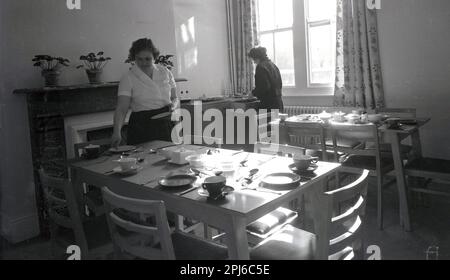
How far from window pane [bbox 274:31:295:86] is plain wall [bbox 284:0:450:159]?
132 cm

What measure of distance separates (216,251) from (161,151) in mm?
980

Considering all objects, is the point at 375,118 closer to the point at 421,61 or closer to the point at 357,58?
the point at 421,61

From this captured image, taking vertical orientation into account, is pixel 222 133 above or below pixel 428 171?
above

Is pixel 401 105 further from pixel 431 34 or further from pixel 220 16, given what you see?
pixel 220 16

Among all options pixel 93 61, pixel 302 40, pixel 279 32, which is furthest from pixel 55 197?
pixel 279 32

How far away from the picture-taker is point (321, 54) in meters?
4.99

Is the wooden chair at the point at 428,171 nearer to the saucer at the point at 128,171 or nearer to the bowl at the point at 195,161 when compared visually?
the bowl at the point at 195,161

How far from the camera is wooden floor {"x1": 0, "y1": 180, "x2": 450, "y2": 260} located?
2539 mm

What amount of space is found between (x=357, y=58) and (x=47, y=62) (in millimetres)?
3176

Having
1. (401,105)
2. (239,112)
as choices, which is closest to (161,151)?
(239,112)

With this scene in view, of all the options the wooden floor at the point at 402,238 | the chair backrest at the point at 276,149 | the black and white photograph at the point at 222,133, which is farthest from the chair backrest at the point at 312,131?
the chair backrest at the point at 276,149

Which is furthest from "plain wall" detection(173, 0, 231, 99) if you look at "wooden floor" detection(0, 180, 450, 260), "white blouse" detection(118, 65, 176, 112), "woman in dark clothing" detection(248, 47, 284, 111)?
"wooden floor" detection(0, 180, 450, 260)

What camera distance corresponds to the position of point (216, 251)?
1.79 m

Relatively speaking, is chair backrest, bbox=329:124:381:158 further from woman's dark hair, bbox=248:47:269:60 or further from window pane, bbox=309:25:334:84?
window pane, bbox=309:25:334:84
